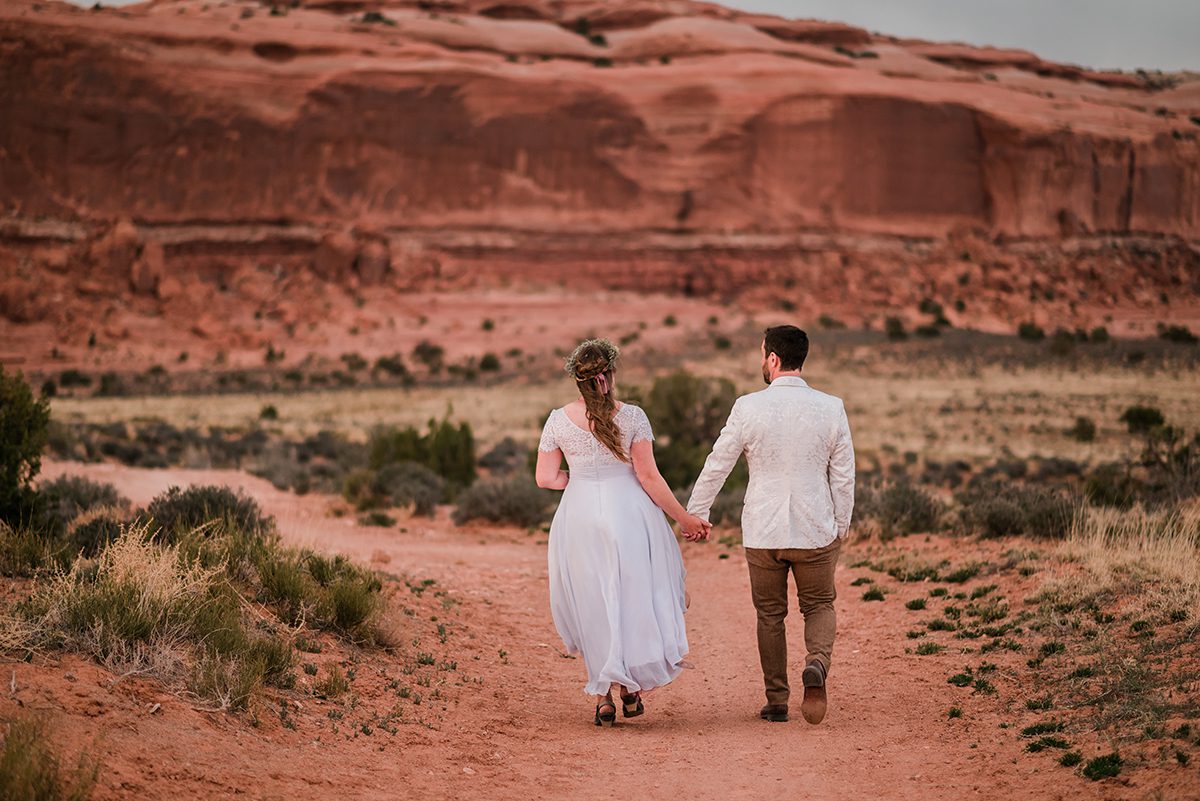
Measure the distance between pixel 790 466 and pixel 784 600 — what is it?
2.56 ft

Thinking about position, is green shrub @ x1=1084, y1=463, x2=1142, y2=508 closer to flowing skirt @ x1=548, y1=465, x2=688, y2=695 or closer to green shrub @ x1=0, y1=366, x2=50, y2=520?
flowing skirt @ x1=548, y1=465, x2=688, y2=695

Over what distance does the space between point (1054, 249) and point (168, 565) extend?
2727 inches

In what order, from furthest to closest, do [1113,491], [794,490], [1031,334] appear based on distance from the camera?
[1031,334]
[1113,491]
[794,490]

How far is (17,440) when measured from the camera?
10555 mm

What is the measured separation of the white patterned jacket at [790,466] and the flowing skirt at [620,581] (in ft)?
1.18

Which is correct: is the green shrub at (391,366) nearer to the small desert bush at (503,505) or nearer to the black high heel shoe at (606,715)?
the small desert bush at (503,505)

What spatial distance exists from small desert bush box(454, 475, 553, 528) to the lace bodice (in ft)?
30.8

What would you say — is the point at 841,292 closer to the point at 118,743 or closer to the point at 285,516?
the point at 285,516

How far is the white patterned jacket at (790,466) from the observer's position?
6.34 metres

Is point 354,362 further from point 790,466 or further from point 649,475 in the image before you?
point 790,466

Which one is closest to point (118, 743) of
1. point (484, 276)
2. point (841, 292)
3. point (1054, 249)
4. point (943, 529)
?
point (943, 529)

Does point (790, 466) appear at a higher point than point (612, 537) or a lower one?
higher

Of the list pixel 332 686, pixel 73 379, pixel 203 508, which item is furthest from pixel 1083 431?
pixel 73 379

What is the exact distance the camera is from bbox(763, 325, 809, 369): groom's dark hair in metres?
6.50
